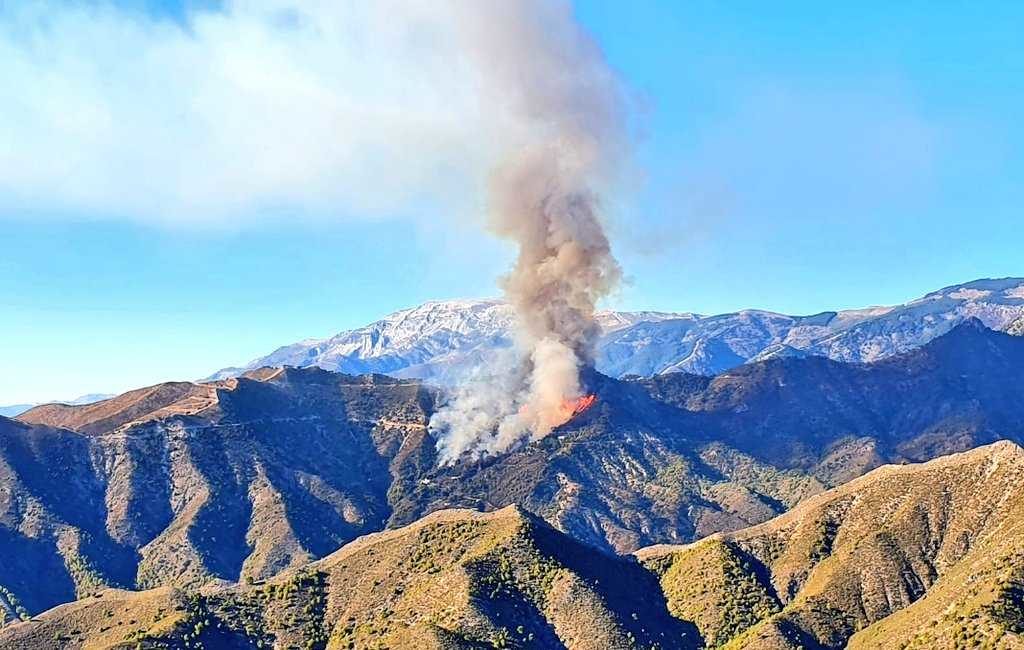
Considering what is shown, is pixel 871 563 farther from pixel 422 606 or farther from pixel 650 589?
pixel 422 606

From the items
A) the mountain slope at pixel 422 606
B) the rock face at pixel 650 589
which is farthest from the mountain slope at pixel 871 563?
the mountain slope at pixel 422 606

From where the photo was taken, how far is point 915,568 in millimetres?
161750

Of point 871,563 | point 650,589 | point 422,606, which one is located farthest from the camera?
point 650,589

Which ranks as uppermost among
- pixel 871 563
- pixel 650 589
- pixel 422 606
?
pixel 422 606

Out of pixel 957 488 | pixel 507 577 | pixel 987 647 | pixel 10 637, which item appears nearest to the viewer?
pixel 987 647

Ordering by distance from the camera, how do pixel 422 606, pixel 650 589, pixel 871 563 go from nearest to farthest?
1. pixel 422 606
2. pixel 871 563
3. pixel 650 589

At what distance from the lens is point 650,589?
567 feet

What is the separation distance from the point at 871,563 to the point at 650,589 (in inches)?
1448

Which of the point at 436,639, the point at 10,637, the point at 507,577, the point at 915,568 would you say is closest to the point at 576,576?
the point at 507,577

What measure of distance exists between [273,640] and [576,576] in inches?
1912

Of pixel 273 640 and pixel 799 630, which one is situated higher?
pixel 273 640

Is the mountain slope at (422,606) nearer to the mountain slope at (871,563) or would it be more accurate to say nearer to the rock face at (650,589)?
the rock face at (650,589)

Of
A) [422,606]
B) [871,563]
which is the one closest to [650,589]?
[871,563]

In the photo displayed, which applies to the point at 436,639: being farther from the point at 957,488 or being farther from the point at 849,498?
the point at 957,488
